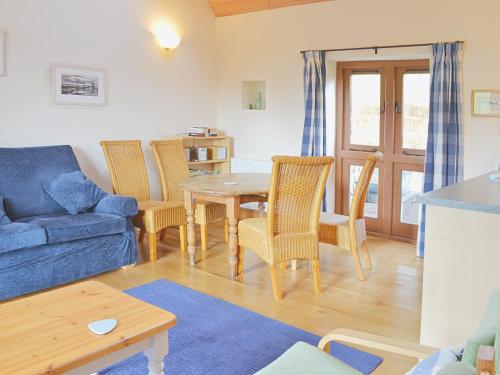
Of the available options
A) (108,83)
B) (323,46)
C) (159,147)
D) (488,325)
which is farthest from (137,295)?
(323,46)

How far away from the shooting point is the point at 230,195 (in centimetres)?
399

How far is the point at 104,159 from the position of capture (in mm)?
5289

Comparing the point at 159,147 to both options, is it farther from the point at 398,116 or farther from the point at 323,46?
the point at 398,116

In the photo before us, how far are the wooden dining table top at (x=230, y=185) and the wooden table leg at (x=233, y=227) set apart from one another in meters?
0.08

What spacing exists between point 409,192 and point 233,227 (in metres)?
2.08

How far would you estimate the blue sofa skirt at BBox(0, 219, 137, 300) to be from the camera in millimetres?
3658

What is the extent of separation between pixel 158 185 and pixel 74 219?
1825 millimetres

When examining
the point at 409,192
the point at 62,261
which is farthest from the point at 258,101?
the point at 62,261

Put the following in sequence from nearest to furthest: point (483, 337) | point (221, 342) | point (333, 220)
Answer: point (483, 337)
point (221, 342)
point (333, 220)

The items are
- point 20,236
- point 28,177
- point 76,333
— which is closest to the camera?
point 76,333

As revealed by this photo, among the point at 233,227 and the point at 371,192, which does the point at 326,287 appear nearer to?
the point at 233,227

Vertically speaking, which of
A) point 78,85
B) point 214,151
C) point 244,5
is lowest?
point 214,151

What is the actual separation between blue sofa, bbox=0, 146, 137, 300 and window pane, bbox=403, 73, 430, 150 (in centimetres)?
270

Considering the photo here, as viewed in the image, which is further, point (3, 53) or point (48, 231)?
point (3, 53)
